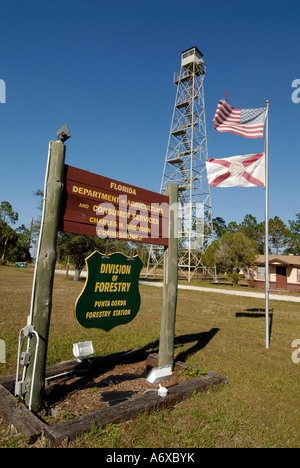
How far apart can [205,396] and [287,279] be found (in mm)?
28204

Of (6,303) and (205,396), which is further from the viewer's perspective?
(6,303)

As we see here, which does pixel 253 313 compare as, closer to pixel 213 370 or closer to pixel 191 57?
pixel 213 370

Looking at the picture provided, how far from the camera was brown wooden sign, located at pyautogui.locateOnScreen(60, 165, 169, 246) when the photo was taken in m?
3.98

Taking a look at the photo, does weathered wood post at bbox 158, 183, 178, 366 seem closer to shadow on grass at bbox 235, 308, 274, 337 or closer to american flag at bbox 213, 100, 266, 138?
american flag at bbox 213, 100, 266, 138

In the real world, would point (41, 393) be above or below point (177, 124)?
below

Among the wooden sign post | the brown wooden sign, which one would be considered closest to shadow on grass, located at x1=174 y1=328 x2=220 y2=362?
the wooden sign post

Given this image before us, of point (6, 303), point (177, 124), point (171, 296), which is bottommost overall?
point (6, 303)

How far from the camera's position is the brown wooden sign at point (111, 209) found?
3.98m

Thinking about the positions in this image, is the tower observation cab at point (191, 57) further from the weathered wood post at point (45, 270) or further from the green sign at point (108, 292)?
the weathered wood post at point (45, 270)

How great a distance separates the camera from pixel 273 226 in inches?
2354

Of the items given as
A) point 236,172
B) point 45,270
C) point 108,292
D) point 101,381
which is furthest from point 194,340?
point 45,270

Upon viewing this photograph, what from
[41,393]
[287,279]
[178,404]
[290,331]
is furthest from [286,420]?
[287,279]
